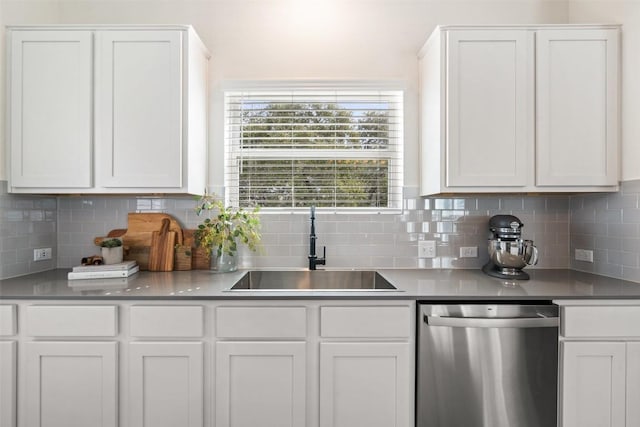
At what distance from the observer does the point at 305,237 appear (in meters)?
2.58

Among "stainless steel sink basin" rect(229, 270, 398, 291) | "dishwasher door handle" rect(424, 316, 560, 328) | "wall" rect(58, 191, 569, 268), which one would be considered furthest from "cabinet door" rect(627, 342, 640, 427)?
"stainless steel sink basin" rect(229, 270, 398, 291)

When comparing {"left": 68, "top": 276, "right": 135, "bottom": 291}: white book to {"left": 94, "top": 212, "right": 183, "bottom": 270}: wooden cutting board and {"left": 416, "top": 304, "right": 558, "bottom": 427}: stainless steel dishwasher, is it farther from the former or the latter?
{"left": 416, "top": 304, "right": 558, "bottom": 427}: stainless steel dishwasher

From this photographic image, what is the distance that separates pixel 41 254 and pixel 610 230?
3468mm

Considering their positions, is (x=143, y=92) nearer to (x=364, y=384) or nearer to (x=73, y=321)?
(x=73, y=321)

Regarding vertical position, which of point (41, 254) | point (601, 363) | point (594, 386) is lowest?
point (594, 386)

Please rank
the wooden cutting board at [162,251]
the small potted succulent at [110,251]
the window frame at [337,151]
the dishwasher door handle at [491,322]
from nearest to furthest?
the dishwasher door handle at [491,322] → the small potted succulent at [110,251] → the wooden cutting board at [162,251] → the window frame at [337,151]

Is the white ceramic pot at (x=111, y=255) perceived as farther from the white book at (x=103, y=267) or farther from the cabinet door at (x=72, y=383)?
the cabinet door at (x=72, y=383)

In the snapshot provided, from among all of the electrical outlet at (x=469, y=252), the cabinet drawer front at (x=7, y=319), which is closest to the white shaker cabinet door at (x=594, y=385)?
the electrical outlet at (x=469, y=252)

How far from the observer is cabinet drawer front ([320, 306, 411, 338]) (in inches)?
71.0

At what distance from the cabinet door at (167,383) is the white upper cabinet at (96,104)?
0.91 meters

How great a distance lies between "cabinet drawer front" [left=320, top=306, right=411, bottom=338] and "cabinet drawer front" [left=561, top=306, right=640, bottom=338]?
2.47ft

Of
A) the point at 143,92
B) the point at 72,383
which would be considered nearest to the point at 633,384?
the point at 72,383

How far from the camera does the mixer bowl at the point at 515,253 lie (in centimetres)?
217

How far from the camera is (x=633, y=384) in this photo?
5.91 feet
